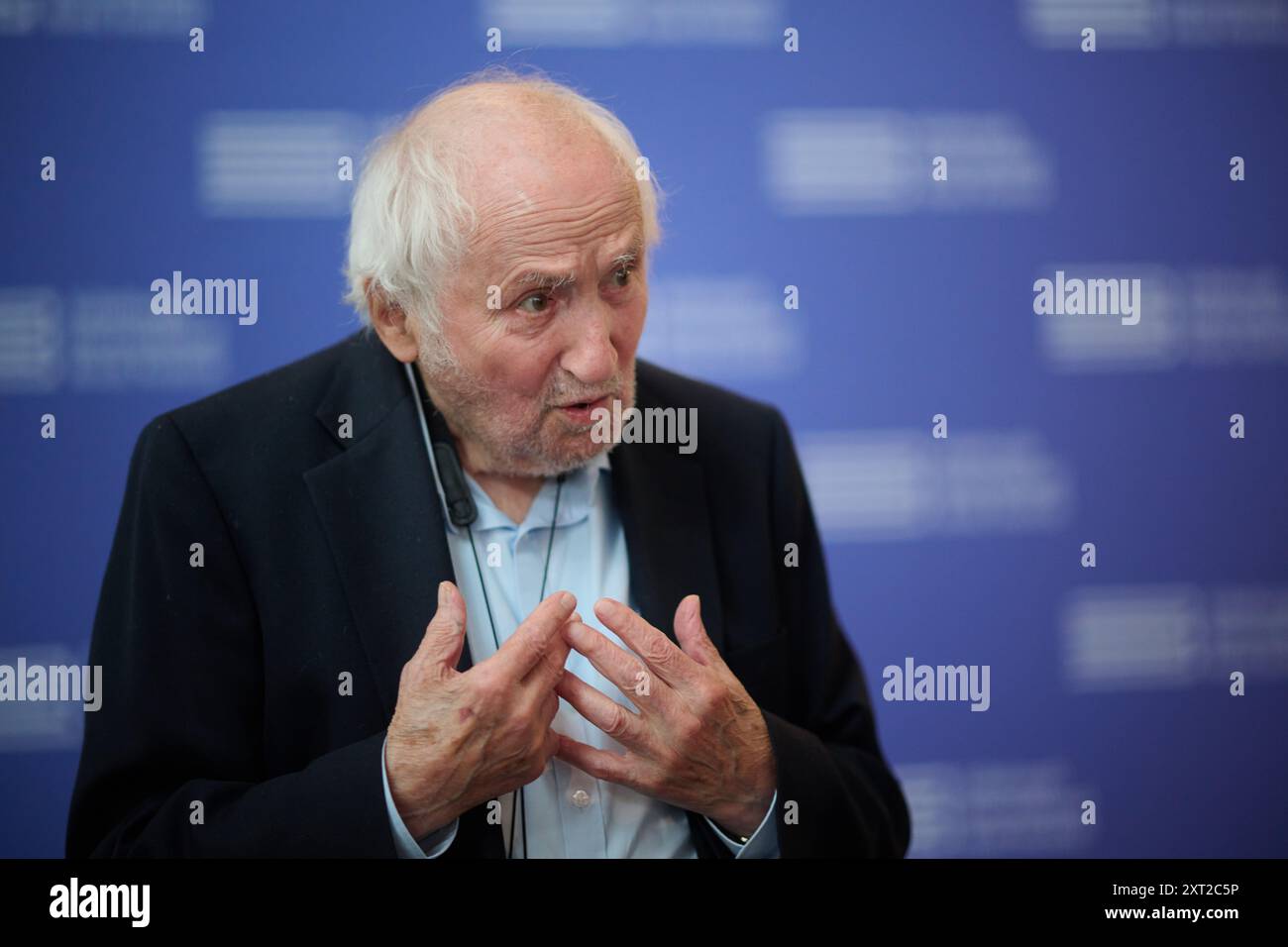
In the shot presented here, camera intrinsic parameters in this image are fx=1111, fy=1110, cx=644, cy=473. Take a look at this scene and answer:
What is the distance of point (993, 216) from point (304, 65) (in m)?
1.38

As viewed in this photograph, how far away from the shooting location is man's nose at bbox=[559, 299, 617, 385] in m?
1.87

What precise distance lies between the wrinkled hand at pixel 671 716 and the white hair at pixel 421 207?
25.0 inches

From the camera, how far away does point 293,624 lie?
1901 millimetres

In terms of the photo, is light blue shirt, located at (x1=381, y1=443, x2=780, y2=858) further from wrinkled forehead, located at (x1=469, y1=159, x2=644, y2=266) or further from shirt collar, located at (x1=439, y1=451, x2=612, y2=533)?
wrinkled forehead, located at (x1=469, y1=159, x2=644, y2=266)

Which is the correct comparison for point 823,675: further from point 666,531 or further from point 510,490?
point 510,490

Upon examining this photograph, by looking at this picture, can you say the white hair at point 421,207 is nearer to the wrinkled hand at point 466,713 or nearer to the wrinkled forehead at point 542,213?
the wrinkled forehead at point 542,213

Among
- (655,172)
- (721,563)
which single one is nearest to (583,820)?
(721,563)

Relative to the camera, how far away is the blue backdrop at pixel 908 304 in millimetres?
2086

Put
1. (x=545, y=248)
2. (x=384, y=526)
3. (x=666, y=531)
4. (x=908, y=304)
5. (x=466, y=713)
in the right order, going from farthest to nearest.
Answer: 1. (x=908, y=304)
2. (x=666, y=531)
3. (x=384, y=526)
4. (x=545, y=248)
5. (x=466, y=713)

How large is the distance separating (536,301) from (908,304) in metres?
0.81

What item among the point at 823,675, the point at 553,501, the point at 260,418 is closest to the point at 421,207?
the point at 260,418

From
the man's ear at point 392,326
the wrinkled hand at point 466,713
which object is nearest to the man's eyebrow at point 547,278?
the man's ear at point 392,326
